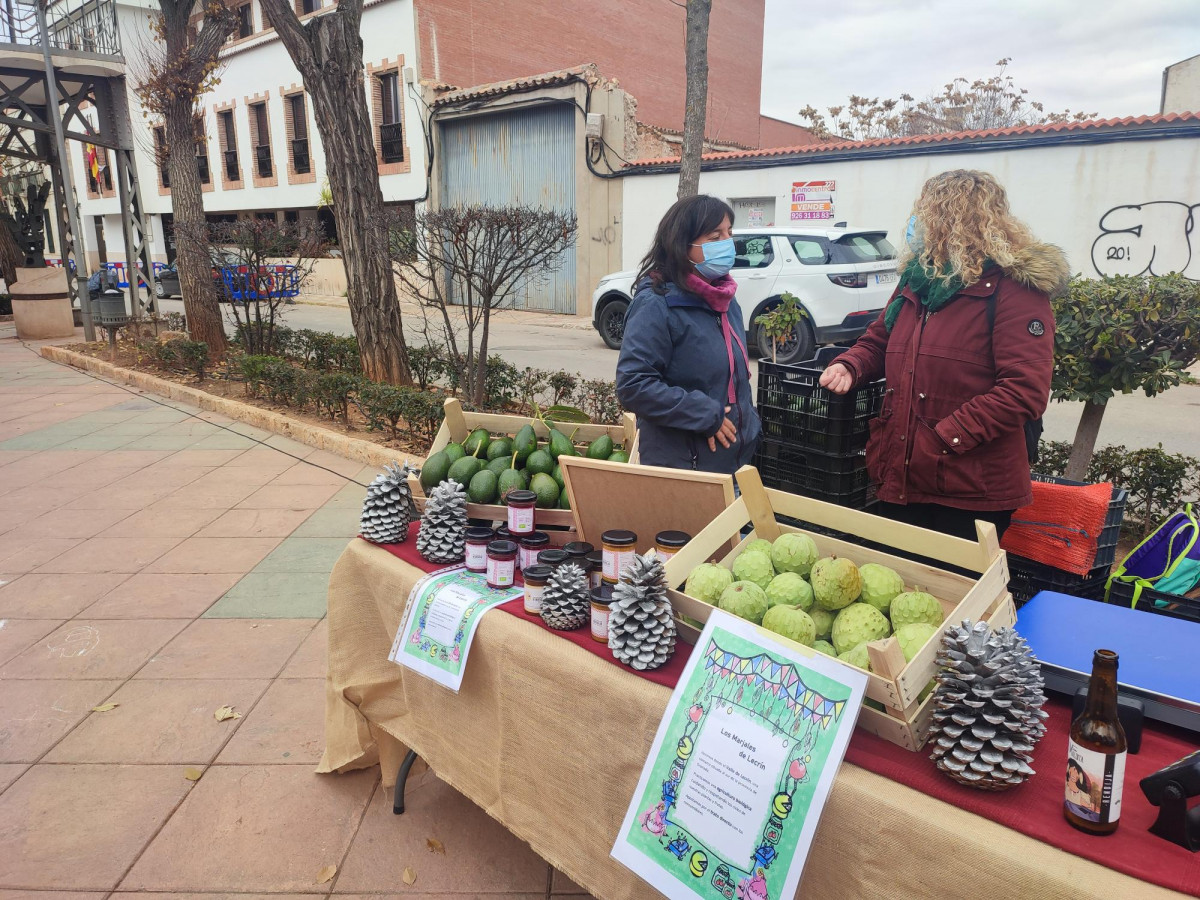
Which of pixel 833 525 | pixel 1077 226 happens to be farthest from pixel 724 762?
pixel 1077 226

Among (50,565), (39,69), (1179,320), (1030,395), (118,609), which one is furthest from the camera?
(39,69)

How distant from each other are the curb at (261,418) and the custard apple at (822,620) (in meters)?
3.19

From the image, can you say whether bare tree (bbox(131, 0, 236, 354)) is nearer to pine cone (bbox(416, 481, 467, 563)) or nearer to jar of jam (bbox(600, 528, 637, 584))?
pine cone (bbox(416, 481, 467, 563))

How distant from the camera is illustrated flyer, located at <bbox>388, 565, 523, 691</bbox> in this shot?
2090 mm

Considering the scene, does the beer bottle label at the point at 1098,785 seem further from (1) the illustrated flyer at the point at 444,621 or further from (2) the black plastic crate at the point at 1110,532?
(2) the black plastic crate at the point at 1110,532

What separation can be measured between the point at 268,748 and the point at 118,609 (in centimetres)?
173

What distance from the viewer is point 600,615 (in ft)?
6.12

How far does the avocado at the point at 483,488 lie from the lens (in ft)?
8.17

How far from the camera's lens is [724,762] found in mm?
1498

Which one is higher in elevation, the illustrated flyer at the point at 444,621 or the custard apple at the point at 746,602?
the custard apple at the point at 746,602

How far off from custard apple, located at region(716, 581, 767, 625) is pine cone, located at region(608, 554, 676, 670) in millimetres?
131

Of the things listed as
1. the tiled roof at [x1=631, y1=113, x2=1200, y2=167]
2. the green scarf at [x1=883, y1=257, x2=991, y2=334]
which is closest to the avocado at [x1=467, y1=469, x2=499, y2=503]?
the green scarf at [x1=883, y1=257, x2=991, y2=334]

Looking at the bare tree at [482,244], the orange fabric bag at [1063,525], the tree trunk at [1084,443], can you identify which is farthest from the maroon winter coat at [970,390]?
the bare tree at [482,244]

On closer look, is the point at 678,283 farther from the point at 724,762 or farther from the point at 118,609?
the point at 118,609
